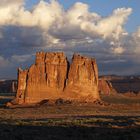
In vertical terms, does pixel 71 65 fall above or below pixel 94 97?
above

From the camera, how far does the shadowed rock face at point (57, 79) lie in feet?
290

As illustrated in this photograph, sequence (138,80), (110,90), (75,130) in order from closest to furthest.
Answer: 1. (75,130)
2. (110,90)
3. (138,80)

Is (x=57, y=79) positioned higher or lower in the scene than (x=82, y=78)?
lower

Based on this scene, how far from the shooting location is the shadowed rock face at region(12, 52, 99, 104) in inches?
3474

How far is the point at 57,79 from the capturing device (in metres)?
89.4

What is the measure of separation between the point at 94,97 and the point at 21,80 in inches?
516

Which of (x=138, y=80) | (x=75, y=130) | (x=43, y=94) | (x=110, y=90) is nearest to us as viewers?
(x=75, y=130)

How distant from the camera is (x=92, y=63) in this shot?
91750 mm

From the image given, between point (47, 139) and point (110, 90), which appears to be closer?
point (47, 139)

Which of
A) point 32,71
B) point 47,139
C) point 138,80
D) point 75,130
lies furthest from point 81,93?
point 138,80

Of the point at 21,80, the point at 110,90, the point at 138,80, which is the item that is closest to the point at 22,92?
the point at 21,80

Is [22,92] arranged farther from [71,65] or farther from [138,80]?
[138,80]

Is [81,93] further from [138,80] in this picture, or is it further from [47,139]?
[138,80]

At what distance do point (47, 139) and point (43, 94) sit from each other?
62126mm
